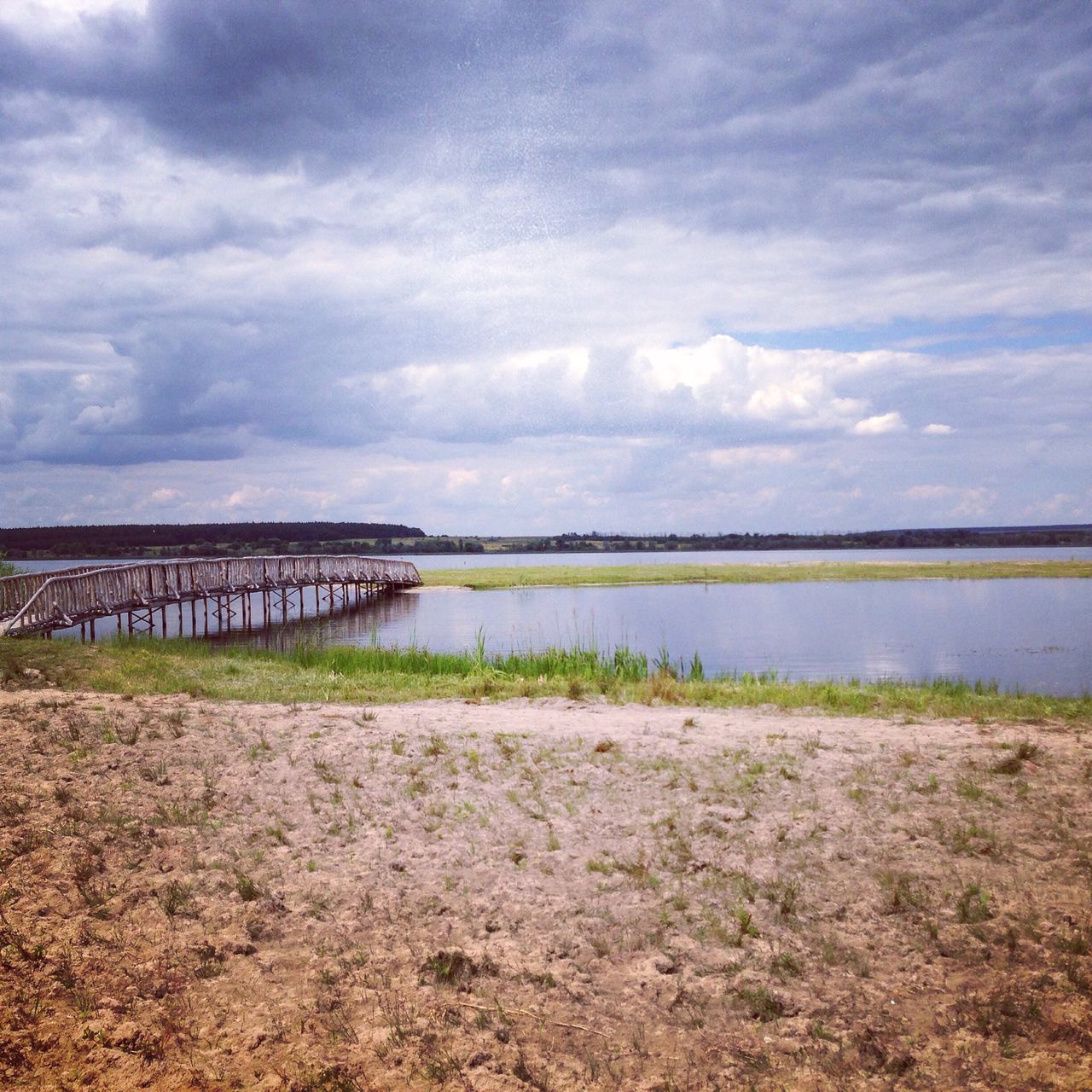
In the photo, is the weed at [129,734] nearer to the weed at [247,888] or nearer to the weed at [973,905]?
the weed at [247,888]

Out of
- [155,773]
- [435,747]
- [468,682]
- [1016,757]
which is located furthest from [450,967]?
[468,682]

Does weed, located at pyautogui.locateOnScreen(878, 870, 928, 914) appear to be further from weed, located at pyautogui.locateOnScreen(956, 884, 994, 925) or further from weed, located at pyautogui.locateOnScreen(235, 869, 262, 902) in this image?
weed, located at pyautogui.locateOnScreen(235, 869, 262, 902)

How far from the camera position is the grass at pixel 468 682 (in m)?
14.4

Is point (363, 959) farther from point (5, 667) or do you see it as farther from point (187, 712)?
point (5, 667)

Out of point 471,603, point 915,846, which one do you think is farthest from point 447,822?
point 471,603

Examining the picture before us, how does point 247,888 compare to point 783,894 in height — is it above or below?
above

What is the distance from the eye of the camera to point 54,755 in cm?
971

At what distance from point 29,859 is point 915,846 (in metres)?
7.72

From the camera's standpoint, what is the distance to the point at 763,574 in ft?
233

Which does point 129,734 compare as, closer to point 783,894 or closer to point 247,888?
point 247,888

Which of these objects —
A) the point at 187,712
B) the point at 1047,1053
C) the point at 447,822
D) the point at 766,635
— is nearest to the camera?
the point at 1047,1053

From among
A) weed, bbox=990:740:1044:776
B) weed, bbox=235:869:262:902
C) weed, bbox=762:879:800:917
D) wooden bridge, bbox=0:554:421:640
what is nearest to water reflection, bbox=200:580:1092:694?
wooden bridge, bbox=0:554:421:640

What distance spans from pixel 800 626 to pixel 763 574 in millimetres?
35214

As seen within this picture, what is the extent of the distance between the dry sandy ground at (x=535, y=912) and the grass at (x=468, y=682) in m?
3.63
